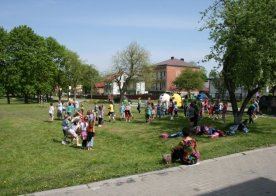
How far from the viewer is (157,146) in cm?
1428

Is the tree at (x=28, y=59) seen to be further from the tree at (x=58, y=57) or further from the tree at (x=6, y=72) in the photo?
the tree at (x=58, y=57)

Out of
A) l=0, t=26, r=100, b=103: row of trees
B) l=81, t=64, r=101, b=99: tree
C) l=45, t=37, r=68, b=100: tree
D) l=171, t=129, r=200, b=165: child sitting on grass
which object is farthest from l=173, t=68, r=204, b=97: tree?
l=171, t=129, r=200, b=165: child sitting on grass

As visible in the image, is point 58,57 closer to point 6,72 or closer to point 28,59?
point 28,59

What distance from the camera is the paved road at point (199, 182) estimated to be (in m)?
7.26

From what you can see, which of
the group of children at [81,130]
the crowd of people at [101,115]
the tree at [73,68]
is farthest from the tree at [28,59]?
the group of children at [81,130]

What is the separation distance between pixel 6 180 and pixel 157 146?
22.4 feet

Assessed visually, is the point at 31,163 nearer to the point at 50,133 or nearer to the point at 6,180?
the point at 6,180

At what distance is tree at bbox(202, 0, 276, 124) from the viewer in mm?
16656

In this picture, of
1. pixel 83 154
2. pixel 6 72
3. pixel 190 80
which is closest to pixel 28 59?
pixel 6 72

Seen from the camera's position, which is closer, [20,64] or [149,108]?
[149,108]

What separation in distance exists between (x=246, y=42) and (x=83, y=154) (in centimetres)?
1001

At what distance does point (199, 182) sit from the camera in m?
7.95

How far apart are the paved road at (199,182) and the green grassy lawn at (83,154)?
0.48 meters

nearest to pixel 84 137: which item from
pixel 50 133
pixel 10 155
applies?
pixel 10 155
